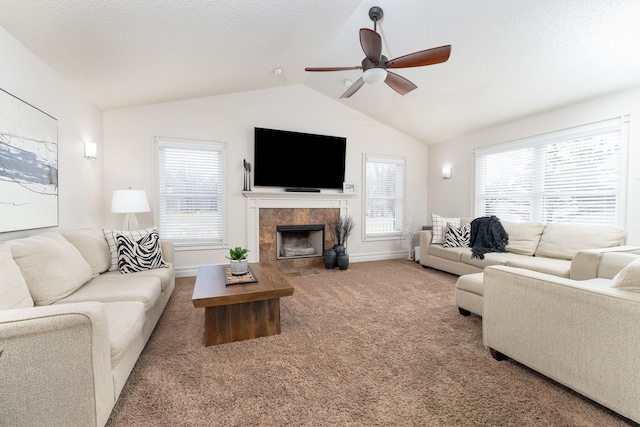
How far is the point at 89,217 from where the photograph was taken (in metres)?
3.38

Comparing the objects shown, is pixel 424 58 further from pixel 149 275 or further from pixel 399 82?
pixel 149 275

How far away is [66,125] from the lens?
9.31 ft

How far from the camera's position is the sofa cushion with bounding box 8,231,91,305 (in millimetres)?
1751

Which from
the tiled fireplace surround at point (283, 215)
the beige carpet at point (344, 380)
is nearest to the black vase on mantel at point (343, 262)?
the tiled fireplace surround at point (283, 215)

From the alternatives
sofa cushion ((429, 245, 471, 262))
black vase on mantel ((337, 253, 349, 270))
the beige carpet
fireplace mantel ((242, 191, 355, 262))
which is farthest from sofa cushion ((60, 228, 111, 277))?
sofa cushion ((429, 245, 471, 262))

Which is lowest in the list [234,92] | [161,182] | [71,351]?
[71,351]

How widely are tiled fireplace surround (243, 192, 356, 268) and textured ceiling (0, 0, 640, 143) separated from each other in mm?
1853

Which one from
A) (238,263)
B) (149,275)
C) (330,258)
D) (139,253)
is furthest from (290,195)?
(149,275)

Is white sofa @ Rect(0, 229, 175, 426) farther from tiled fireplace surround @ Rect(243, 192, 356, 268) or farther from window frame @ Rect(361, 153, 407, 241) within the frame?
window frame @ Rect(361, 153, 407, 241)

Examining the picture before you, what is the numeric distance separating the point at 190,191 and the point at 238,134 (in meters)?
1.17

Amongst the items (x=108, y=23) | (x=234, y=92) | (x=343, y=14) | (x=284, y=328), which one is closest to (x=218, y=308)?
(x=284, y=328)

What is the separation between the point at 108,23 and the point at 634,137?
5336 millimetres

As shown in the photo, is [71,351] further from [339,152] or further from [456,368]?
[339,152]

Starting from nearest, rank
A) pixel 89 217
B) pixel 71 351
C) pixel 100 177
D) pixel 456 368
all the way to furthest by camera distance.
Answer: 1. pixel 71 351
2. pixel 456 368
3. pixel 89 217
4. pixel 100 177
